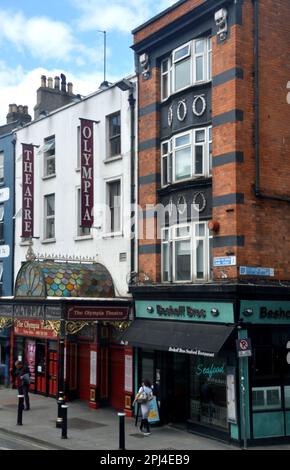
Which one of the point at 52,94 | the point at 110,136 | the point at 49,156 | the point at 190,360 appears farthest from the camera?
the point at 52,94

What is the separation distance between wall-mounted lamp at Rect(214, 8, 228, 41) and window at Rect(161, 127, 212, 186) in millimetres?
2759

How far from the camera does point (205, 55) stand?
20641 millimetres

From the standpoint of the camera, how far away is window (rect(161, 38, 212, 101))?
20609 mm

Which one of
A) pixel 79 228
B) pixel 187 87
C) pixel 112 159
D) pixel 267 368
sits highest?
pixel 187 87

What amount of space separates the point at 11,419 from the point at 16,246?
36.0ft

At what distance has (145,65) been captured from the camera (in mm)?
23203

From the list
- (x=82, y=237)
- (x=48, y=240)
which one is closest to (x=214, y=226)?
(x=82, y=237)

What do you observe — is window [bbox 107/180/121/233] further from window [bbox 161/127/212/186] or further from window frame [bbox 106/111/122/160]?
window [bbox 161/127/212/186]

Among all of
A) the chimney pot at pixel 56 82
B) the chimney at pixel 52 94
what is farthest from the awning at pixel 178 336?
the chimney pot at pixel 56 82

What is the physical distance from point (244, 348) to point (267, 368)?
1918 mm

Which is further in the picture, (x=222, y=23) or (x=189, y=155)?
(x=189, y=155)

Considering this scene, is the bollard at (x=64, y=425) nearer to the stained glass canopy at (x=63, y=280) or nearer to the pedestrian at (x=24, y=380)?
the stained glass canopy at (x=63, y=280)

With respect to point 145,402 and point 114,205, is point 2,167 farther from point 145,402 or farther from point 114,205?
point 145,402

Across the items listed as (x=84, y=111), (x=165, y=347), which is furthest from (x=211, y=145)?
(x=84, y=111)
